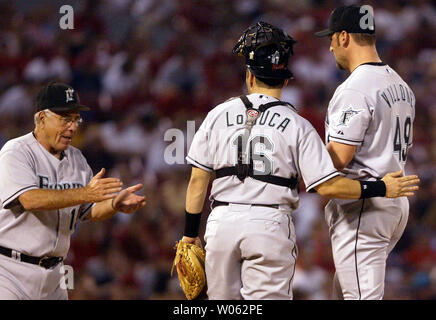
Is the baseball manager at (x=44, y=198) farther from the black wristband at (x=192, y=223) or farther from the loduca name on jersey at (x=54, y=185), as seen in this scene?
the black wristband at (x=192, y=223)

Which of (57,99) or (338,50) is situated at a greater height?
(338,50)

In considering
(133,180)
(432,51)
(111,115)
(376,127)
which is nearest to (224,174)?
(376,127)

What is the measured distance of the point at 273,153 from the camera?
338 cm

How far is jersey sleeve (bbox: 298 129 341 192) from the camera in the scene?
3.39 metres

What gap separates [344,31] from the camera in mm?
3885

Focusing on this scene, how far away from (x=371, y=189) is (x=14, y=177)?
1716 mm

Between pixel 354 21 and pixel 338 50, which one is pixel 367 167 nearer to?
pixel 338 50

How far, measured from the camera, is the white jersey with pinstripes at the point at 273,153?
339 cm

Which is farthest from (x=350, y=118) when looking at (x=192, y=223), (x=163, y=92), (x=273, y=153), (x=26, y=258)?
(x=163, y=92)

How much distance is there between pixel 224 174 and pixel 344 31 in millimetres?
1055

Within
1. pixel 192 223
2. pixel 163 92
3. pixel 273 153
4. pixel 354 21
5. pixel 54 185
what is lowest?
pixel 192 223
